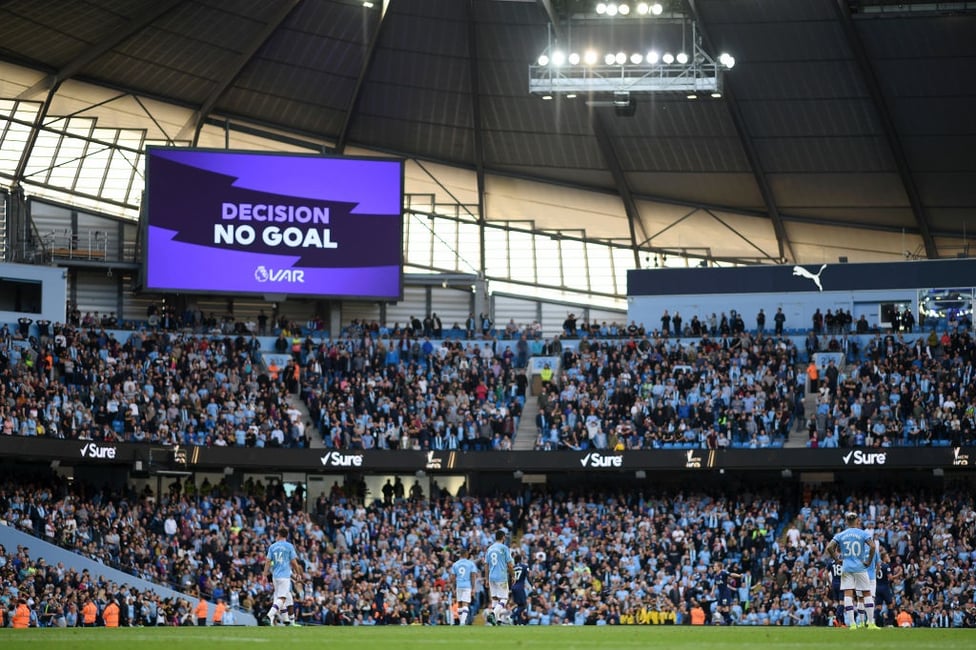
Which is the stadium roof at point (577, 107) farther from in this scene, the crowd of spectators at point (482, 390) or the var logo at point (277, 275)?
the var logo at point (277, 275)

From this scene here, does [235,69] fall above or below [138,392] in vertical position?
above

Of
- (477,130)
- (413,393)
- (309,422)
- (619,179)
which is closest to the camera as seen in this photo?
(309,422)

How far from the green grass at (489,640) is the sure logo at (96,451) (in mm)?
21593

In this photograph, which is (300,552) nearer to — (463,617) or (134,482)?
(134,482)

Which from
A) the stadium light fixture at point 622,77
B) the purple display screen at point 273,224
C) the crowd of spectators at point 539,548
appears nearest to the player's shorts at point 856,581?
the crowd of spectators at point 539,548

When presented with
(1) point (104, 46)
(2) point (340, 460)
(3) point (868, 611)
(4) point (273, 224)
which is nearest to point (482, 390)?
(2) point (340, 460)

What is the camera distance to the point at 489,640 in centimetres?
2102

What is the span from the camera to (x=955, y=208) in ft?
178

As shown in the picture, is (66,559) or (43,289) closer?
(66,559)

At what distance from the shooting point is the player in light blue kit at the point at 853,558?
85.6 ft

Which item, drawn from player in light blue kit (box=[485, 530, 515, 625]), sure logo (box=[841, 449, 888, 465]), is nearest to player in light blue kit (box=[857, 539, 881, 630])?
player in light blue kit (box=[485, 530, 515, 625])

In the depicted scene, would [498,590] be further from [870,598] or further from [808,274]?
[808,274]

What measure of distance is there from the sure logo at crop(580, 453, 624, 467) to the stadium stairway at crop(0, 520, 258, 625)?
41.7ft

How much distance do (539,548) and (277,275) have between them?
1695 cm
